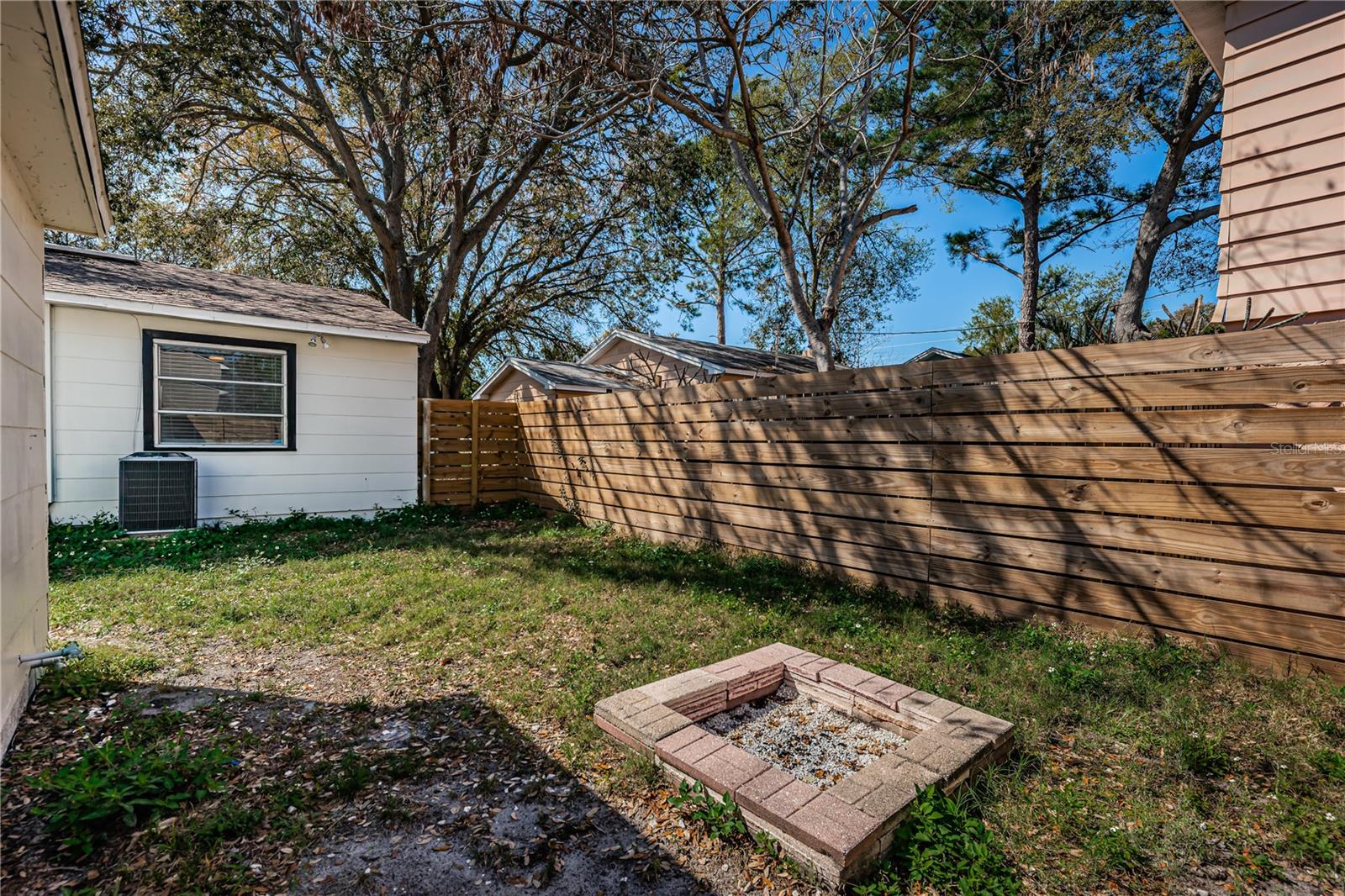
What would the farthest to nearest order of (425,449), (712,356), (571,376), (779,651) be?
(571,376) → (712,356) → (425,449) → (779,651)

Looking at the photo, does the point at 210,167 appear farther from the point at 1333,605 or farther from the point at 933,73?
the point at 1333,605

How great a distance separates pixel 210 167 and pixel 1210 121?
1924 cm

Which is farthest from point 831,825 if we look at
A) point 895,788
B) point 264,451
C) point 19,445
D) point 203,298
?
point 203,298

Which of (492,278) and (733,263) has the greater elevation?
(733,263)

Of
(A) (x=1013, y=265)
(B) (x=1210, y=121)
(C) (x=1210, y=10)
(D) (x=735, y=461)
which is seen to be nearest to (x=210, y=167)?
(D) (x=735, y=461)

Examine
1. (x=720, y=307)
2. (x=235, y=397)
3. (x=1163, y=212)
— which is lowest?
(x=235, y=397)

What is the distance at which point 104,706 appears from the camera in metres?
3.05

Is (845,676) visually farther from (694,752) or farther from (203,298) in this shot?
(203,298)

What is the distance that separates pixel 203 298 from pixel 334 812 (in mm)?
8127

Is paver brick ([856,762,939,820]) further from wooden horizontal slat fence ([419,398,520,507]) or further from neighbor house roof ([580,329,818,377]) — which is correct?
neighbor house roof ([580,329,818,377])

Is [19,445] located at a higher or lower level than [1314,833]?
higher

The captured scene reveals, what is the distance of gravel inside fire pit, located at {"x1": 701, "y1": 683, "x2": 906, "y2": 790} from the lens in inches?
102

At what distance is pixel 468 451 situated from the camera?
9.70 metres

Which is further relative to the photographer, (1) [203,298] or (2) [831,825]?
(1) [203,298]
